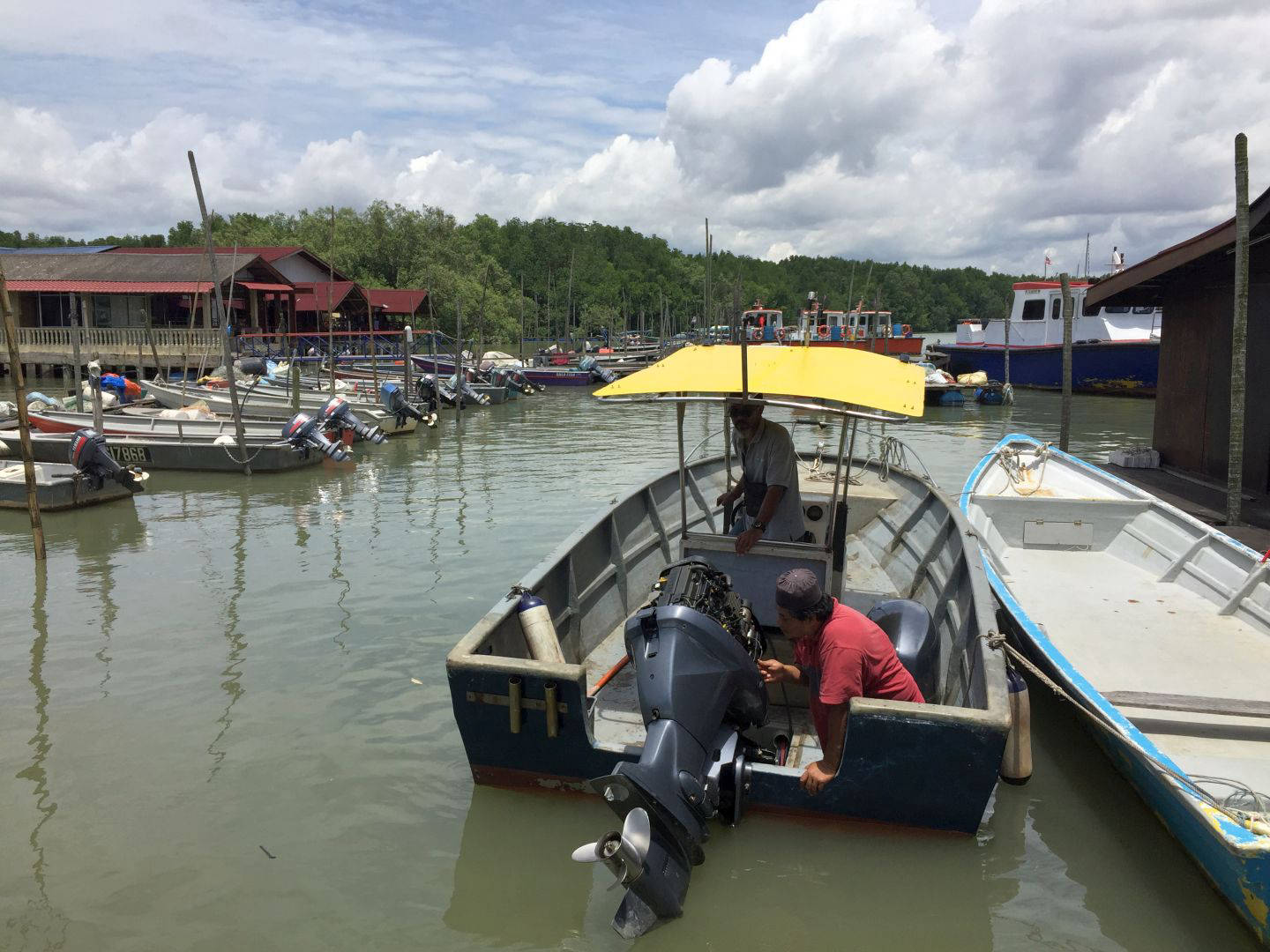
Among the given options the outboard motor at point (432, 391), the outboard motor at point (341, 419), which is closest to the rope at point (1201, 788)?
the outboard motor at point (341, 419)

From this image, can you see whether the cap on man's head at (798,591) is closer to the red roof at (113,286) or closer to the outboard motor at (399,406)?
the outboard motor at (399,406)

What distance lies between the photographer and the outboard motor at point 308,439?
17.7m

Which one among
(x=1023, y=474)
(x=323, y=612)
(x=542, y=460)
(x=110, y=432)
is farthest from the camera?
(x=542, y=460)

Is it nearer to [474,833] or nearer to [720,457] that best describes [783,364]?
[474,833]

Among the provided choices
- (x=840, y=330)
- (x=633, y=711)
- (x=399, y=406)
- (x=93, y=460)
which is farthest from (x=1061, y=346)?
(x=633, y=711)

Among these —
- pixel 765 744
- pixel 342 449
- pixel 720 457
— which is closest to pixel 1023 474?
pixel 720 457

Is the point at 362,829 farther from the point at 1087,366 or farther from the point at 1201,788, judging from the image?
the point at 1087,366

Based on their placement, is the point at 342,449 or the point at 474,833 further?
the point at 342,449

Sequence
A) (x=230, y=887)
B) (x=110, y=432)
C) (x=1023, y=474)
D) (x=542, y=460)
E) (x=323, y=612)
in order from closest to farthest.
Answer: (x=230, y=887) → (x=323, y=612) → (x=1023, y=474) → (x=110, y=432) → (x=542, y=460)

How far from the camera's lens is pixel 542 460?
19719 millimetres

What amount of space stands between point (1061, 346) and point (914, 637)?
3436 cm

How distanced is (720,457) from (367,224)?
167ft

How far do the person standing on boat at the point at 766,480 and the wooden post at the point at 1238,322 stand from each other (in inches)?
226

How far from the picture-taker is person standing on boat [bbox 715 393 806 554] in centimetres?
609
